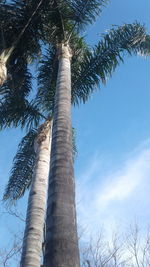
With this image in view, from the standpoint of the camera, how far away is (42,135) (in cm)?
1103

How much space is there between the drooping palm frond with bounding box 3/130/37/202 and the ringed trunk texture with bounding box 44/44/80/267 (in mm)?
5059

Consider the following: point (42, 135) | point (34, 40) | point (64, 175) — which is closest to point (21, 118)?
point (42, 135)

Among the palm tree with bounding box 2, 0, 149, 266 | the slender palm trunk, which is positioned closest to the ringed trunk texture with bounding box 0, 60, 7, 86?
the palm tree with bounding box 2, 0, 149, 266

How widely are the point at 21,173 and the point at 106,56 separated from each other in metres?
4.57

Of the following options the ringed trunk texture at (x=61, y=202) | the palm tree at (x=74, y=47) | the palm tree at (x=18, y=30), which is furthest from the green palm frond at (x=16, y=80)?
the ringed trunk texture at (x=61, y=202)

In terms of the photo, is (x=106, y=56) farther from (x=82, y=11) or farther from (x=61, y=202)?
(x=61, y=202)

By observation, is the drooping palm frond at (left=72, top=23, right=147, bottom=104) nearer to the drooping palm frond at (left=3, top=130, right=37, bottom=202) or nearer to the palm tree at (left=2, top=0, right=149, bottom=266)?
the palm tree at (left=2, top=0, right=149, bottom=266)

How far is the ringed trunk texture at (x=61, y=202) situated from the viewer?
461 cm

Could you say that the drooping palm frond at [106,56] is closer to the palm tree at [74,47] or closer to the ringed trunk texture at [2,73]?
the palm tree at [74,47]

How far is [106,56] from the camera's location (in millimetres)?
12016

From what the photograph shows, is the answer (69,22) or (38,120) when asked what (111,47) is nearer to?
(69,22)

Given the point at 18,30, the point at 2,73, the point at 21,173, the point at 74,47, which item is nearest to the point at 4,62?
the point at 2,73

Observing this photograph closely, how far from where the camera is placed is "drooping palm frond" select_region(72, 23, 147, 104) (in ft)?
39.4

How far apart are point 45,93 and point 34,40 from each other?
1.65 m
